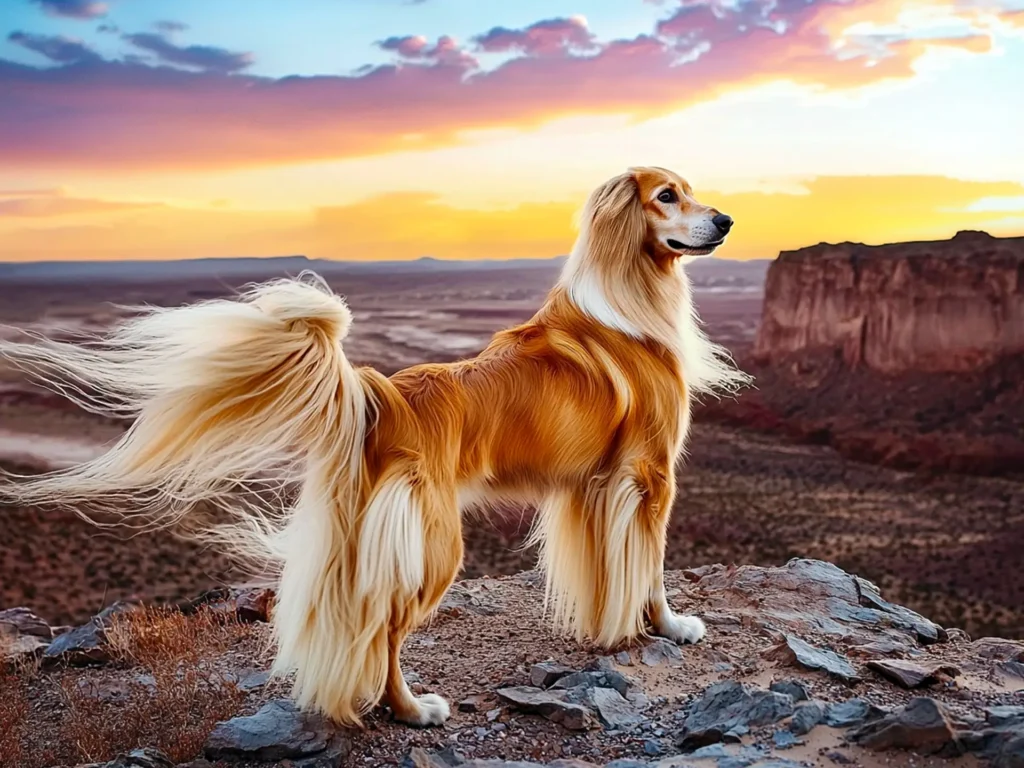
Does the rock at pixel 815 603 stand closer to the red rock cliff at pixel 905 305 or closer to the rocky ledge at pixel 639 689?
the rocky ledge at pixel 639 689

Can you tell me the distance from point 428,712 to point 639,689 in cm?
129

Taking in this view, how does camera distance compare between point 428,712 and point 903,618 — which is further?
point 903,618

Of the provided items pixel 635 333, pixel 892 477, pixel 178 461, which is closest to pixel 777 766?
pixel 635 333

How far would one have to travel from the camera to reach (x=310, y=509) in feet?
14.6

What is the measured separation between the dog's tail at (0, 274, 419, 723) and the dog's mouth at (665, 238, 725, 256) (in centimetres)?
214

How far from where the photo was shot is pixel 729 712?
489 cm

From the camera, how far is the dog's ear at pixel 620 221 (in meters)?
5.57

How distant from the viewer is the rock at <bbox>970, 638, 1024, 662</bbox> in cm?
642

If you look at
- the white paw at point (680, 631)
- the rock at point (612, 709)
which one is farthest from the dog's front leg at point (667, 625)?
the rock at point (612, 709)

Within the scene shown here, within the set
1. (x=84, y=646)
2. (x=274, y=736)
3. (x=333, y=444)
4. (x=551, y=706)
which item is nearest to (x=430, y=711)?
(x=551, y=706)

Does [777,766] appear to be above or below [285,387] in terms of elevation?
below

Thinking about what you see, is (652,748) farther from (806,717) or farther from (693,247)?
(693,247)

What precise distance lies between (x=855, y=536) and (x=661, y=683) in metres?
33.8

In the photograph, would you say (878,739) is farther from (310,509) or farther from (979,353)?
(979,353)
